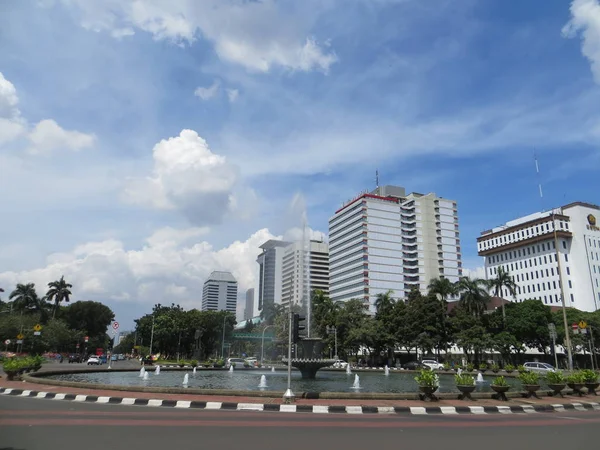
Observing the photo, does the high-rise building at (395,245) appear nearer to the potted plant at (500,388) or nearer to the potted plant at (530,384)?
the potted plant at (530,384)

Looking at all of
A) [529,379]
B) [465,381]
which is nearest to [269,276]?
[529,379]

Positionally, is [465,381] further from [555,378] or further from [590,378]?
[590,378]

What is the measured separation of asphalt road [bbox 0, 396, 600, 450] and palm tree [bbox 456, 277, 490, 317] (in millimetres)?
59148

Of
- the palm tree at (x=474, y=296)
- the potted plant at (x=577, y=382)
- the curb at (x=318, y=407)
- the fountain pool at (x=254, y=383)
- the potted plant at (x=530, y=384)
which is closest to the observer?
the curb at (x=318, y=407)

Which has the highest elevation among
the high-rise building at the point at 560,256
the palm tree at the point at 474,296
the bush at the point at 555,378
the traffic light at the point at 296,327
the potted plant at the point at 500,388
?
the high-rise building at the point at 560,256

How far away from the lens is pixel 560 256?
10925 centimetres

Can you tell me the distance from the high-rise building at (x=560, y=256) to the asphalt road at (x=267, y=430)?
330 ft

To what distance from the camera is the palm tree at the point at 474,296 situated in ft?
232

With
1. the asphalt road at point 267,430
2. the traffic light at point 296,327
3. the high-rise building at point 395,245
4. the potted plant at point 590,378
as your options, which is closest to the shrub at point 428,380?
the asphalt road at point 267,430

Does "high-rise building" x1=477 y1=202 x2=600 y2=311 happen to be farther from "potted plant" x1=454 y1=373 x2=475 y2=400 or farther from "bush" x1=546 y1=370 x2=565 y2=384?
"potted plant" x1=454 y1=373 x2=475 y2=400

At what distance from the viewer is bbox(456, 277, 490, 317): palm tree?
70.6 metres

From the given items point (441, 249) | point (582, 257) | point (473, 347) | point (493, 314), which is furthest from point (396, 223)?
point (473, 347)

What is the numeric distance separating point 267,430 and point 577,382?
59.0ft

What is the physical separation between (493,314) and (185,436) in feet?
234
